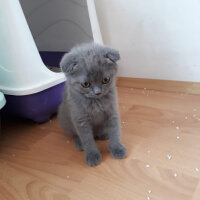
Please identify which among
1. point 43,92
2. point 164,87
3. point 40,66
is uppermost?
point 40,66

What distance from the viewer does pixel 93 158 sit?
0.95 m

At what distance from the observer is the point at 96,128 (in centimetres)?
104

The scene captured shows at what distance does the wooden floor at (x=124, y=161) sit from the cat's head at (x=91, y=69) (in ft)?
1.00

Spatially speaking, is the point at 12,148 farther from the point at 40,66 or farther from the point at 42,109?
the point at 40,66

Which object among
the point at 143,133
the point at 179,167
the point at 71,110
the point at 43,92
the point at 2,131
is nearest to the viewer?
the point at 179,167

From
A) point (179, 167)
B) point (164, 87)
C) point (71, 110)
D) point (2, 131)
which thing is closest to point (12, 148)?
point (2, 131)

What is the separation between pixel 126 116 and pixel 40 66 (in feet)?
1.62

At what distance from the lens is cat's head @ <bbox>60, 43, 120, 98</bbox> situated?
823 mm

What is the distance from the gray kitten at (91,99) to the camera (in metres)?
0.83

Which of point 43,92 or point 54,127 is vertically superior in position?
point 43,92

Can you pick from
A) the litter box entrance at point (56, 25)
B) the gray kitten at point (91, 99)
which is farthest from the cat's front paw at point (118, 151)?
the litter box entrance at point (56, 25)

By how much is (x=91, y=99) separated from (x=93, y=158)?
23 centimetres

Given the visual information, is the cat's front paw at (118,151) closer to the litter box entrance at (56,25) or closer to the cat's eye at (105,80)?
the cat's eye at (105,80)

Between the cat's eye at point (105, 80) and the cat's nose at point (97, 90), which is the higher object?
the cat's eye at point (105, 80)
